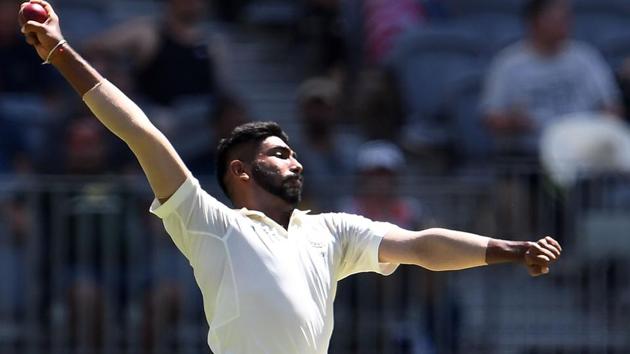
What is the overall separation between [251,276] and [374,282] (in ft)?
13.8

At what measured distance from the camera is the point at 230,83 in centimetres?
1312

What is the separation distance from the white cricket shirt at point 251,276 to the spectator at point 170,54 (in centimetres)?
530

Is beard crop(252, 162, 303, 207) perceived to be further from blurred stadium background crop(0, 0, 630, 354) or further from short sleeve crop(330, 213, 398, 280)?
blurred stadium background crop(0, 0, 630, 354)

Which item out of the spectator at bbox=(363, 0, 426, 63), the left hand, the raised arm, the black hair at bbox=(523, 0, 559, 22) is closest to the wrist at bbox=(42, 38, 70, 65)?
the raised arm

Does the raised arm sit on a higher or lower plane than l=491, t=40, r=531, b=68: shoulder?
lower

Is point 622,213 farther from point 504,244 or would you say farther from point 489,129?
point 504,244

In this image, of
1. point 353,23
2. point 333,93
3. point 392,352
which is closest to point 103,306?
point 392,352

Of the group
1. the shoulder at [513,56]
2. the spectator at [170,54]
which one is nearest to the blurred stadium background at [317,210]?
the spectator at [170,54]

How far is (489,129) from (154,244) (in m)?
2.66

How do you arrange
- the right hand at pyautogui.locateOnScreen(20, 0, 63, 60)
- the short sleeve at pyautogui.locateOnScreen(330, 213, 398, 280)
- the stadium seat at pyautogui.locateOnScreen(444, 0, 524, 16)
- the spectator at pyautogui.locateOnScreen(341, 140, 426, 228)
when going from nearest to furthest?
the right hand at pyautogui.locateOnScreen(20, 0, 63, 60)
the short sleeve at pyautogui.locateOnScreen(330, 213, 398, 280)
the spectator at pyautogui.locateOnScreen(341, 140, 426, 228)
the stadium seat at pyautogui.locateOnScreen(444, 0, 524, 16)

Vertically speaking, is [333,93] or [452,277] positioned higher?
[333,93]

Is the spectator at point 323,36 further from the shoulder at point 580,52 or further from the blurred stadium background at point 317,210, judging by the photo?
the shoulder at point 580,52

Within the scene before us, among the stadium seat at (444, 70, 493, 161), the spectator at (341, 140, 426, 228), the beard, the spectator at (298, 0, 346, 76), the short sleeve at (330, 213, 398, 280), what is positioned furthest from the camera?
the spectator at (298, 0, 346, 76)

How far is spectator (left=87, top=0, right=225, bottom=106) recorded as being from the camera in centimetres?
1191
